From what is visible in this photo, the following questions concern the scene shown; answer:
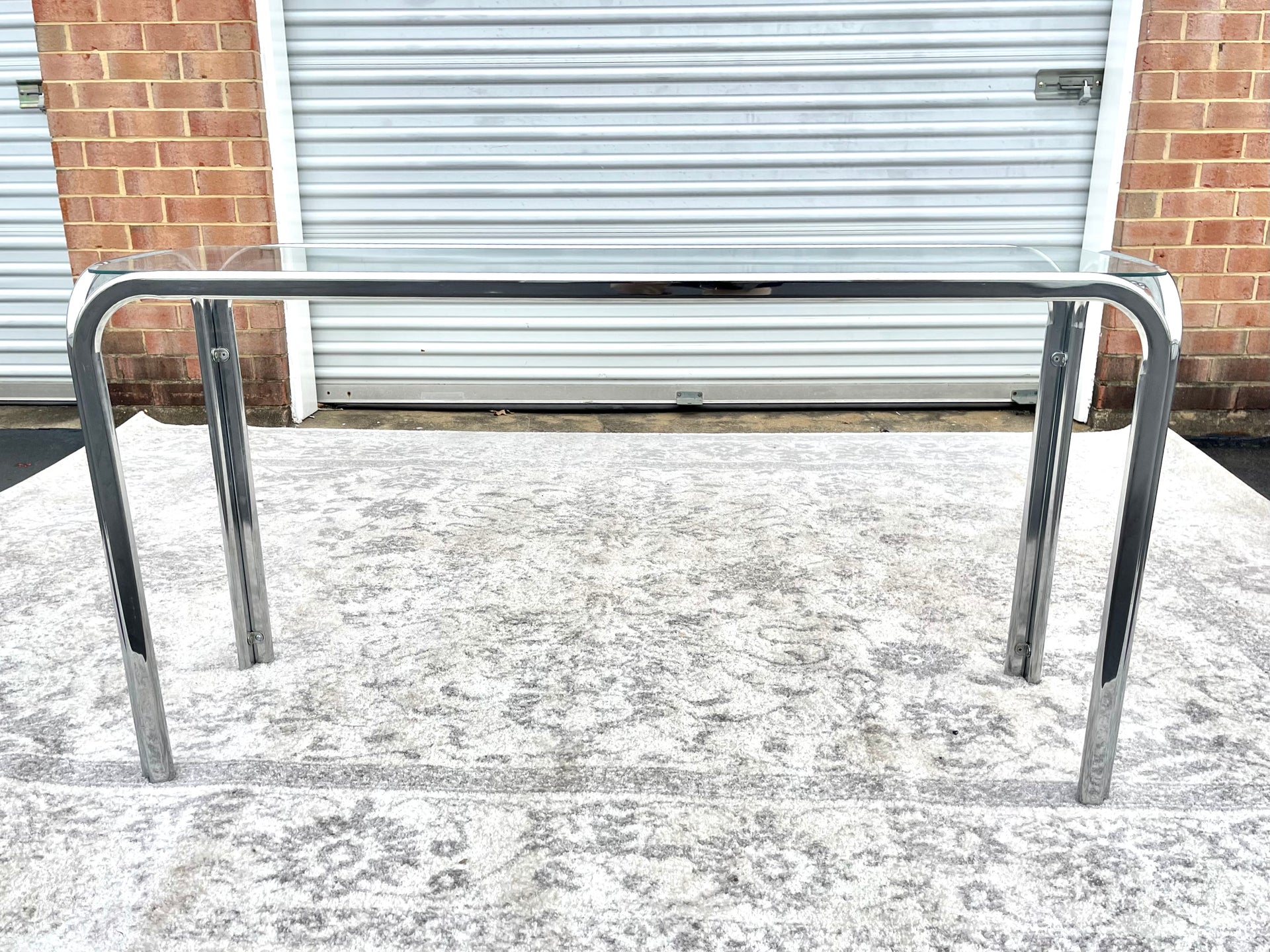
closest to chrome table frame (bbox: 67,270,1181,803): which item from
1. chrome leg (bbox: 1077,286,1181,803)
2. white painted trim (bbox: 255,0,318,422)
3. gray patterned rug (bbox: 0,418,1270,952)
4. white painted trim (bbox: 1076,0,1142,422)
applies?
chrome leg (bbox: 1077,286,1181,803)

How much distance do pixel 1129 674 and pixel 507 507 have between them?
51.6 inches

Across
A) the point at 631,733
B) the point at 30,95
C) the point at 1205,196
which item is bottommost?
the point at 631,733

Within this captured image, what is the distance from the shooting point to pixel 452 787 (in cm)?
128

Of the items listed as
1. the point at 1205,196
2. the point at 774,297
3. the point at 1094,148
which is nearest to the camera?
the point at 774,297

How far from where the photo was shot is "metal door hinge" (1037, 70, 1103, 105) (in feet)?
10.2

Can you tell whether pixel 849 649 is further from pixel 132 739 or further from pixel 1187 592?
pixel 132 739

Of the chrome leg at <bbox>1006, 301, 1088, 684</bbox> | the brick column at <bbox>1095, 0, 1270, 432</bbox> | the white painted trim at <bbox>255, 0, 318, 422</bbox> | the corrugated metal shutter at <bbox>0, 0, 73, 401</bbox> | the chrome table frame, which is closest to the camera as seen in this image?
the chrome table frame

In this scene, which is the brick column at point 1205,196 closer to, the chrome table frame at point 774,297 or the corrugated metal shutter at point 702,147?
the corrugated metal shutter at point 702,147

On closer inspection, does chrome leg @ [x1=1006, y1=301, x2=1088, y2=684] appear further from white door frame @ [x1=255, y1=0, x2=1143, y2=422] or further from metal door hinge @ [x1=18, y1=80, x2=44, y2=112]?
metal door hinge @ [x1=18, y1=80, x2=44, y2=112]

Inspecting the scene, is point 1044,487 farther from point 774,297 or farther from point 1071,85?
point 1071,85

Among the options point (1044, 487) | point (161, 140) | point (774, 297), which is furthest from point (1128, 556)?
point (161, 140)

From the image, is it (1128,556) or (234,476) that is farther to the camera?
(234,476)

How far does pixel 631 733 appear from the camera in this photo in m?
1.41

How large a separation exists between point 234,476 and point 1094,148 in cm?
278
